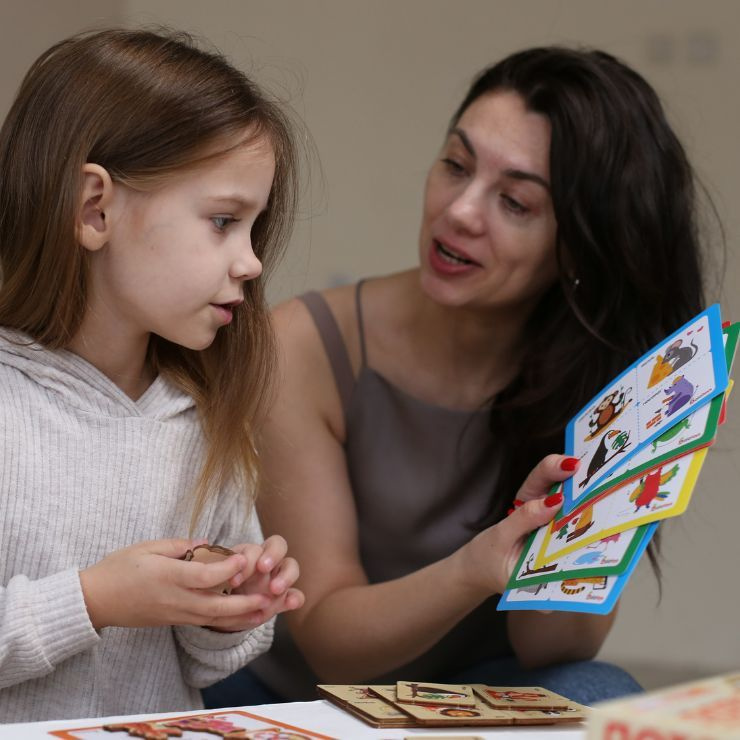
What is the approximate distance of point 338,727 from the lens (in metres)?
0.98

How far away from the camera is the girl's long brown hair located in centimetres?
117

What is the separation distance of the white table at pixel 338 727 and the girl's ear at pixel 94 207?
47cm

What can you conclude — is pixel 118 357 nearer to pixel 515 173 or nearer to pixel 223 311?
pixel 223 311

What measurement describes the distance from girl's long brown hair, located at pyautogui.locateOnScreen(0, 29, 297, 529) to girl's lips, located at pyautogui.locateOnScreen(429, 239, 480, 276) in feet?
1.17

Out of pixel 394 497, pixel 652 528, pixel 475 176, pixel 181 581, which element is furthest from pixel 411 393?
pixel 652 528

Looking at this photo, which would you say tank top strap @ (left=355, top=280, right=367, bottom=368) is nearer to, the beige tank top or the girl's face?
the beige tank top

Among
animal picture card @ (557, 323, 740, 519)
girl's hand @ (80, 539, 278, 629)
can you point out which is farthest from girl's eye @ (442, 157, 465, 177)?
girl's hand @ (80, 539, 278, 629)

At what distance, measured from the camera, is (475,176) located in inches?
62.1

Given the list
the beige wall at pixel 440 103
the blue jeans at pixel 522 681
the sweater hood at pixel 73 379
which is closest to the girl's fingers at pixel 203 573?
the sweater hood at pixel 73 379

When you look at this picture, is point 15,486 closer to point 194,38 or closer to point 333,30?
point 194,38

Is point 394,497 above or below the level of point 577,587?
above

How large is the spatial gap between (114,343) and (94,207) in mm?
148

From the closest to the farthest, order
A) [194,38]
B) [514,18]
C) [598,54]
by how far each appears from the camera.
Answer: [194,38], [598,54], [514,18]

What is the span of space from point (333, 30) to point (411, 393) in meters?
1.85
